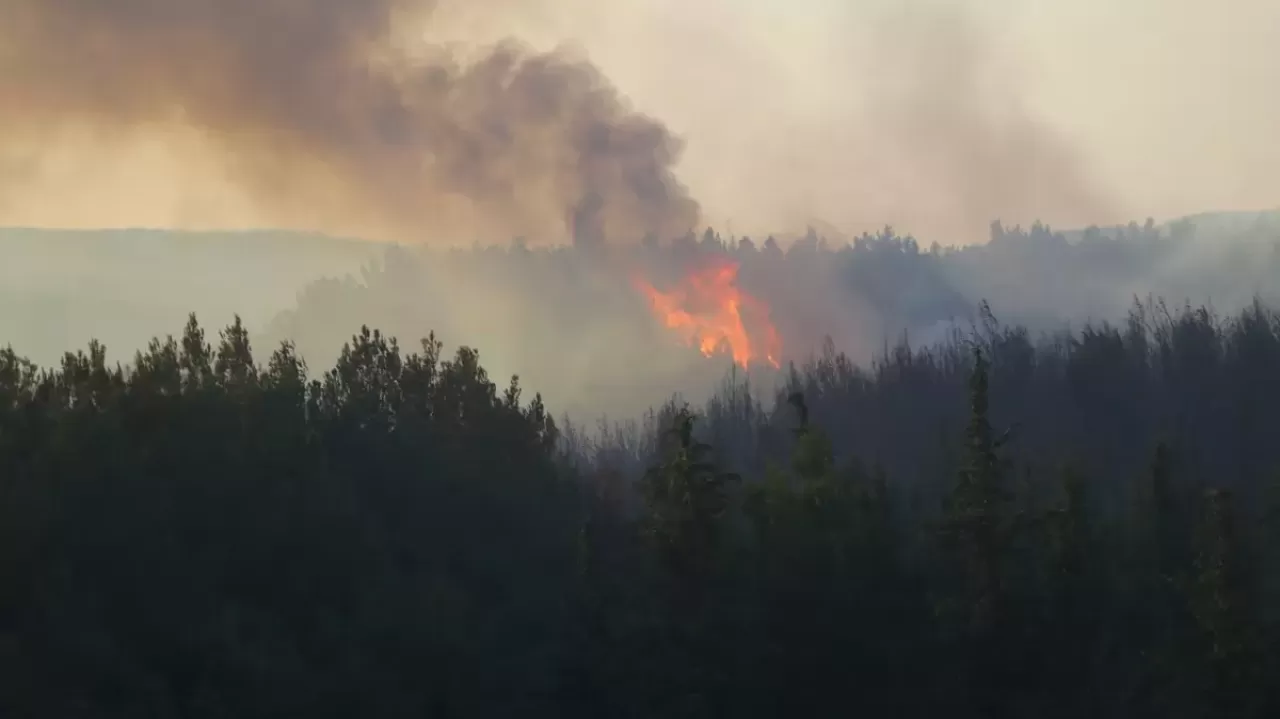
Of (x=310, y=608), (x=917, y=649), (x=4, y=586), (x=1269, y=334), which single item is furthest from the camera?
(x=1269, y=334)

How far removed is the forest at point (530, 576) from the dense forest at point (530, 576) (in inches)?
4.1

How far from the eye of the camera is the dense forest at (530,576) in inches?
1344

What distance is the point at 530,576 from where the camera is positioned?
47.3 meters

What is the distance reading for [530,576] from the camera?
47.3 m

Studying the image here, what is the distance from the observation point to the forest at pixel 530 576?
34.1 m

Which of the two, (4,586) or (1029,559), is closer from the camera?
(4,586)

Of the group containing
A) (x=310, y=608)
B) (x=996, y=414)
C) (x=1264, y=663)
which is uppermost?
Result: (x=996, y=414)

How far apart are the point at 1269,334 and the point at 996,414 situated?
117ft

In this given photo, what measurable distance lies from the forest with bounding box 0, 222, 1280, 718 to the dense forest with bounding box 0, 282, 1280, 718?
0.34 feet

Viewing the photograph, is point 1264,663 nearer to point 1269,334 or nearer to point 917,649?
point 917,649

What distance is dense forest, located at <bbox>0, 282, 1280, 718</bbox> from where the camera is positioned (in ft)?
112

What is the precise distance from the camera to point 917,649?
151ft

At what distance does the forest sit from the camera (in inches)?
1344

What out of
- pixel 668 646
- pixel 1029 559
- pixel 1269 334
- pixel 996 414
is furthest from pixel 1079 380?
pixel 668 646
